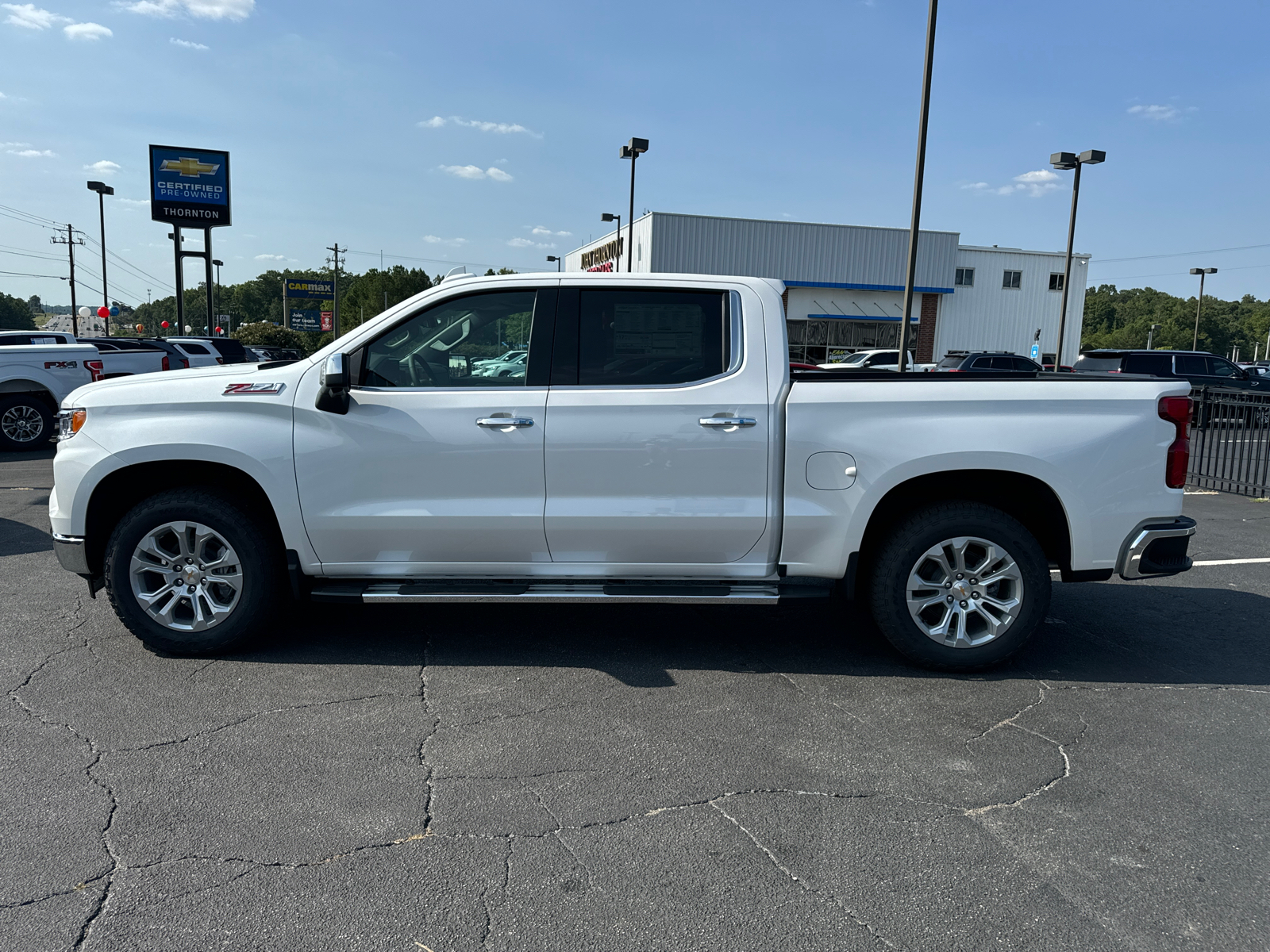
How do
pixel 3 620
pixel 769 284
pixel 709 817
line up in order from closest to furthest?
pixel 709 817, pixel 769 284, pixel 3 620

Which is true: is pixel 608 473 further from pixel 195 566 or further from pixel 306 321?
pixel 306 321

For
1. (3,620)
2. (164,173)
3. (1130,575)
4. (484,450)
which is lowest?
(3,620)

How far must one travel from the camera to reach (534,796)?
3416 mm

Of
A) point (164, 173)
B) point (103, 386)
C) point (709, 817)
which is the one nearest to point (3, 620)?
point (103, 386)

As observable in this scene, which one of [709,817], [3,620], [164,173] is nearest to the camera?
[709,817]

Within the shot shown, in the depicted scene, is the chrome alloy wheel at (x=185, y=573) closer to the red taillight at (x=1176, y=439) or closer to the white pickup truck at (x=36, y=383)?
the red taillight at (x=1176, y=439)

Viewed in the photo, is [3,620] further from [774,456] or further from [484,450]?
[774,456]

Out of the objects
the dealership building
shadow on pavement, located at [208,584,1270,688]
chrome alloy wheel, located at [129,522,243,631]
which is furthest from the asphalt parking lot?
the dealership building

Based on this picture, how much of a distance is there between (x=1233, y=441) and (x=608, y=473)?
10518mm

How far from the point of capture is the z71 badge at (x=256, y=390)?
4672mm

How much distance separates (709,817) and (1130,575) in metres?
2.74

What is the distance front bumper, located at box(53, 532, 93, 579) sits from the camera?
475 centimetres

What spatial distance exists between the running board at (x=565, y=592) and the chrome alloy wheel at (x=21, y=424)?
12.0 m

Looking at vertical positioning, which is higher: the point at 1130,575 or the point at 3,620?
the point at 1130,575
